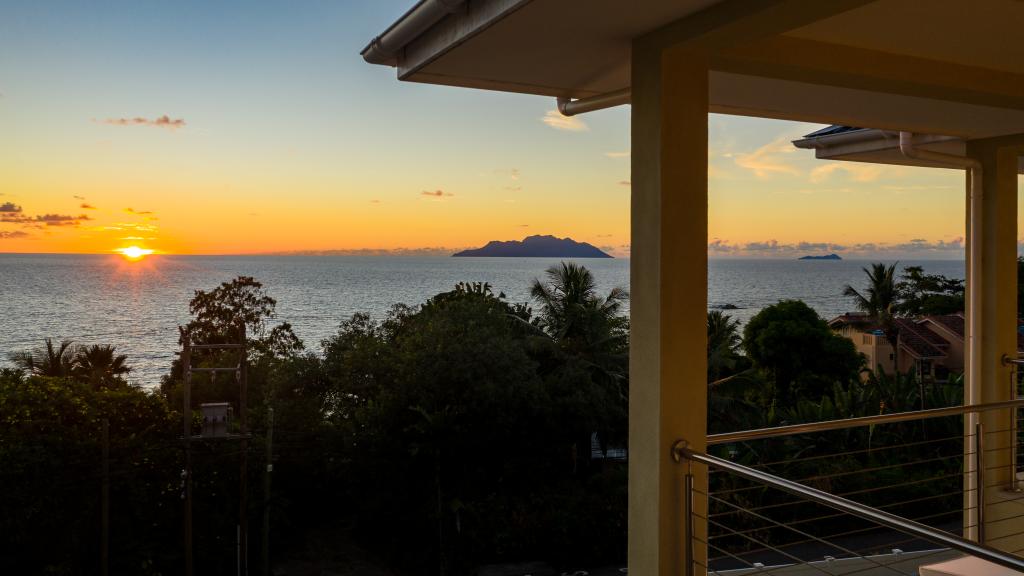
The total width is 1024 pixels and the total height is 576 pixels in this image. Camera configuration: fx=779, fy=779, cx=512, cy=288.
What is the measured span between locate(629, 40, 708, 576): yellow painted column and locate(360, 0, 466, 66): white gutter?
0.73 meters

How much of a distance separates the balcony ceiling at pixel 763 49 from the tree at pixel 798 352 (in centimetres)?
2908

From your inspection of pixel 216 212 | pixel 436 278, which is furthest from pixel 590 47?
pixel 436 278

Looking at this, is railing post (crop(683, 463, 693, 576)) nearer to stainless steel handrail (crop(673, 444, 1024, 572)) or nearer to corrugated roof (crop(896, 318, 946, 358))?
stainless steel handrail (crop(673, 444, 1024, 572))

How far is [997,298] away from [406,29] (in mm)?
4162

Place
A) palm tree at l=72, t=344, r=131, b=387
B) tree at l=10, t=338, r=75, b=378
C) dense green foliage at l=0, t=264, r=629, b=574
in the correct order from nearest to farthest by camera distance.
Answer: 1. dense green foliage at l=0, t=264, r=629, b=574
2. tree at l=10, t=338, r=75, b=378
3. palm tree at l=72, t=344, r=131, b=387

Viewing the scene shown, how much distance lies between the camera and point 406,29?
2996 mm

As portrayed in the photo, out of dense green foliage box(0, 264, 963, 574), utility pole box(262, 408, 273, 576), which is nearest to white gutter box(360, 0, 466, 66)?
dense green foliage box(0, 264, 963, 574)

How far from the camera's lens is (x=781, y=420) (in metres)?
17.6

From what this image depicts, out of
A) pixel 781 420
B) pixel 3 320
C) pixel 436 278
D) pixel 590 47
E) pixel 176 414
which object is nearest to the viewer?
pixel 590 47

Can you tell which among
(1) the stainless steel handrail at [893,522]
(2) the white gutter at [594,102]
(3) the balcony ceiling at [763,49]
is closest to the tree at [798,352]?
(3) the balcony ceiling at [763,49]

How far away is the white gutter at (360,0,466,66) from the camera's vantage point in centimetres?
273

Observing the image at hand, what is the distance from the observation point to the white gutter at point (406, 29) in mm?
2733

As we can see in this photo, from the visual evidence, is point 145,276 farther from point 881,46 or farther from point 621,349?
point 881,46

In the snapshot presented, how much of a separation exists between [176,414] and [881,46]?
1573cm
